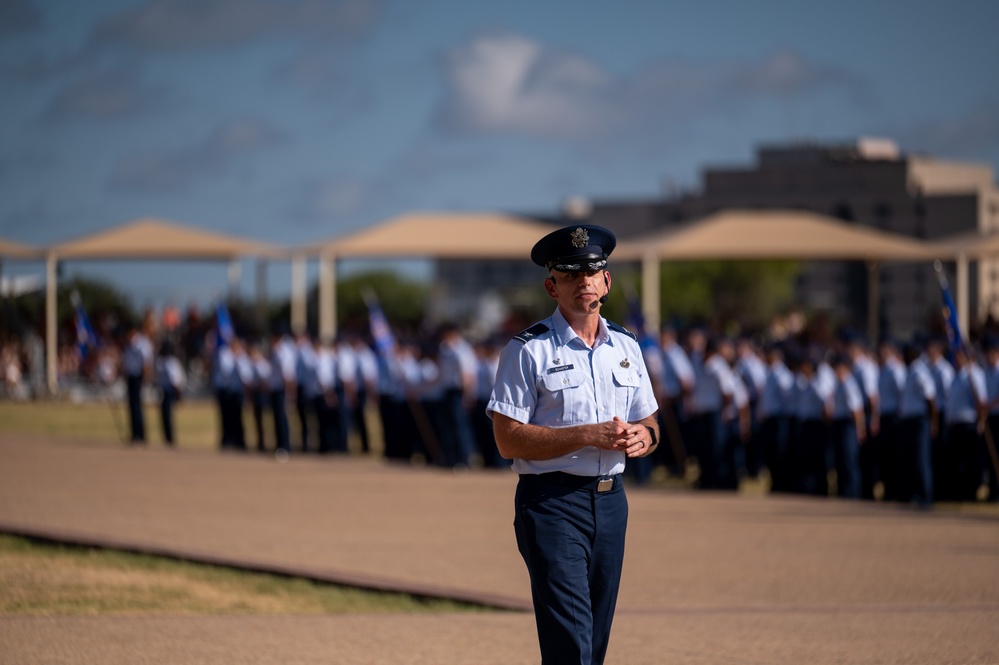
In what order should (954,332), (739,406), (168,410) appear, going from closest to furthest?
(954,332)
(739,406)
(168,410)

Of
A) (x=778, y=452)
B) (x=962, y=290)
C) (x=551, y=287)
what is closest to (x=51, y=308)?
(x=962, y=290)

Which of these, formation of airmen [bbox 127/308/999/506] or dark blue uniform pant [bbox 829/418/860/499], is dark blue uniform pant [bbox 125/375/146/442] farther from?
dark blue uniform pant [bbox 829/418/860/499]

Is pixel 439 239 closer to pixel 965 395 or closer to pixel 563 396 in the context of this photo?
pixel 965 395

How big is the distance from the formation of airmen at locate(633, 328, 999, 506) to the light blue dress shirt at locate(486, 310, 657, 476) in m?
11.1

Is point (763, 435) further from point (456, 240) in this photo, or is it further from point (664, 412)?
point (456, 240)

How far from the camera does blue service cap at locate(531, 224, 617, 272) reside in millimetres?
5742

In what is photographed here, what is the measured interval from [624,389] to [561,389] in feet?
0.93

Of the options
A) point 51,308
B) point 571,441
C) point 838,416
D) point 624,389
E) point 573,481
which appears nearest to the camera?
point 571,441

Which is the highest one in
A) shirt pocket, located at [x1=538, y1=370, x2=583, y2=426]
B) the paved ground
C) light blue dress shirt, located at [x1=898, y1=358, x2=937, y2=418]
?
shirt pocket, located at [x1=538, y1=370, x2=583, y2=426]

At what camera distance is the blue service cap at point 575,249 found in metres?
5.74

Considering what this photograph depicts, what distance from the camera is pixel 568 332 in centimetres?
580

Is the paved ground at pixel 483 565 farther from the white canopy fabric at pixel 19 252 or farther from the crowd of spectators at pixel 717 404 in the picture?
the white canopy fabric at pixel 19 252

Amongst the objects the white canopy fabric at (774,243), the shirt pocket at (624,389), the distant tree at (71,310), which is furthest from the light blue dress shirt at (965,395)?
the distant tree at (71,310)

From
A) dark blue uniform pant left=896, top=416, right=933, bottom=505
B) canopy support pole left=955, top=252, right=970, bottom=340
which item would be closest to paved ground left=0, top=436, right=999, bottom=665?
dark blue uniform pant left=896, top=416, right=933, bottom=505
